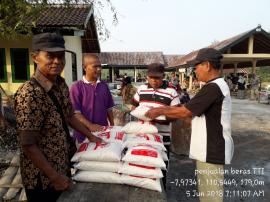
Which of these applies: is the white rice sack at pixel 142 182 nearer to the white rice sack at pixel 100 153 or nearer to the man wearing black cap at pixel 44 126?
the white rice sack at pixel 100 153

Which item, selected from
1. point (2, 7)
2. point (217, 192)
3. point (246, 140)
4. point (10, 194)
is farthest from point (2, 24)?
point (246, 140)

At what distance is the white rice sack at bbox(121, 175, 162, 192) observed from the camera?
1916 millimetres

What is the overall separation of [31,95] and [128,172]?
2.96ft

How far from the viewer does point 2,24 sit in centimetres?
481

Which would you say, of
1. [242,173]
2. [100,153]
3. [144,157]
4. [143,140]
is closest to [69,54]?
[242,173]

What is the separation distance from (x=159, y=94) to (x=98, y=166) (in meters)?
1.49

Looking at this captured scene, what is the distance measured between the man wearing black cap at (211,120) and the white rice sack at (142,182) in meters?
0.82

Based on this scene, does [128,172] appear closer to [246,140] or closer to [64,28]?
[246,140]

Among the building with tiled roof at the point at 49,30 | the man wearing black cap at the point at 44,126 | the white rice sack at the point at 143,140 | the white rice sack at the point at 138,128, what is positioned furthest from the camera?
the building with tiled roof at the point at 49,30

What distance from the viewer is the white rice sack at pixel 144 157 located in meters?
2.06

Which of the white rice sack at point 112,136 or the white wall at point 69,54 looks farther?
the white wall at point 69,54

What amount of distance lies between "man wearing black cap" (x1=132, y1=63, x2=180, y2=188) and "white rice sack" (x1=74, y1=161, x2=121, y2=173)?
48.8 inches

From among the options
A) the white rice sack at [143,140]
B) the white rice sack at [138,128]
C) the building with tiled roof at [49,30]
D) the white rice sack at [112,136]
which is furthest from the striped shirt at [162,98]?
the building with tiled roof at [49,30]

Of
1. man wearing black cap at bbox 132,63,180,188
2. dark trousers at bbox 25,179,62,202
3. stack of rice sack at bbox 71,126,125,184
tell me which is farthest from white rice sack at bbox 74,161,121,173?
man wearing black cap at bbox 132,63,180,188
